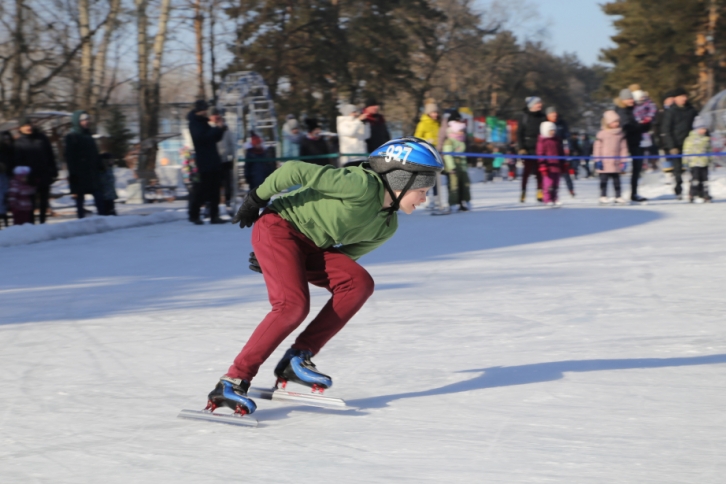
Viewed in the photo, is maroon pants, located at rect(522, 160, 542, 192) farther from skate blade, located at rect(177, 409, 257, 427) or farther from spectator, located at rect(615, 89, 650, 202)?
skate blade, located at rect(177, 409, 257, 427)

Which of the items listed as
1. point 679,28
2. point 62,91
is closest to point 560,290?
point 62,91

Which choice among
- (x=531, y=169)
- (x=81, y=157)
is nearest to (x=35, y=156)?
(x=81, y=157)

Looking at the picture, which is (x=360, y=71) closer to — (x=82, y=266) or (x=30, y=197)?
(x=30, y=197)

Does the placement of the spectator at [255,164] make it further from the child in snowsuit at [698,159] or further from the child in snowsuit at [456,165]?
the child in snowsuit at [698,159]

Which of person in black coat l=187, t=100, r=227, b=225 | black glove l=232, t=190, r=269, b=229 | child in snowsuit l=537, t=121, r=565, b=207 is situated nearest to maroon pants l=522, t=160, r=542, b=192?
child in snowsuit l=537, t=121, r=565, b=207

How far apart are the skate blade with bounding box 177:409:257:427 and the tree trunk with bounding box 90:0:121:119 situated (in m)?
18.1

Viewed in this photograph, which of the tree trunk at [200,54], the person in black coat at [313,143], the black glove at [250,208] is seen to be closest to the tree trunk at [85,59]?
the tree trunk at [200,54]

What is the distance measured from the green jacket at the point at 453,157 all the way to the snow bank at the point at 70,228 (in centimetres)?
419

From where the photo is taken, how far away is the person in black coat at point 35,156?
11.2m

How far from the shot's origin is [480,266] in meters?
8.02

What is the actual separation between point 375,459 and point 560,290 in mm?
3957

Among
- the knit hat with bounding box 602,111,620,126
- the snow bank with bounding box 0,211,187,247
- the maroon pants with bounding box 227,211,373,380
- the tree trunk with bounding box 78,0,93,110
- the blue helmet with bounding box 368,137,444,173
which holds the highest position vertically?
the tree trunk with bounding box 78,0,93,110

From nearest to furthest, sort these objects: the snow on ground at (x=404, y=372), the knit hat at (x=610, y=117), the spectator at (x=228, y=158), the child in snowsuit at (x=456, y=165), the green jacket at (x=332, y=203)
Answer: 1. the snow on ground at (x=404, y=372)
2. the green jacket at (x=332, y=203)
3. the child in snowsuit at (x=456, y=165)
4. the spectator at (x=228, y=158)
5. the knit hat at (x=610, y=117)

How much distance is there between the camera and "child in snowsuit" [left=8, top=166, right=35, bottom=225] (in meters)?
11.0
